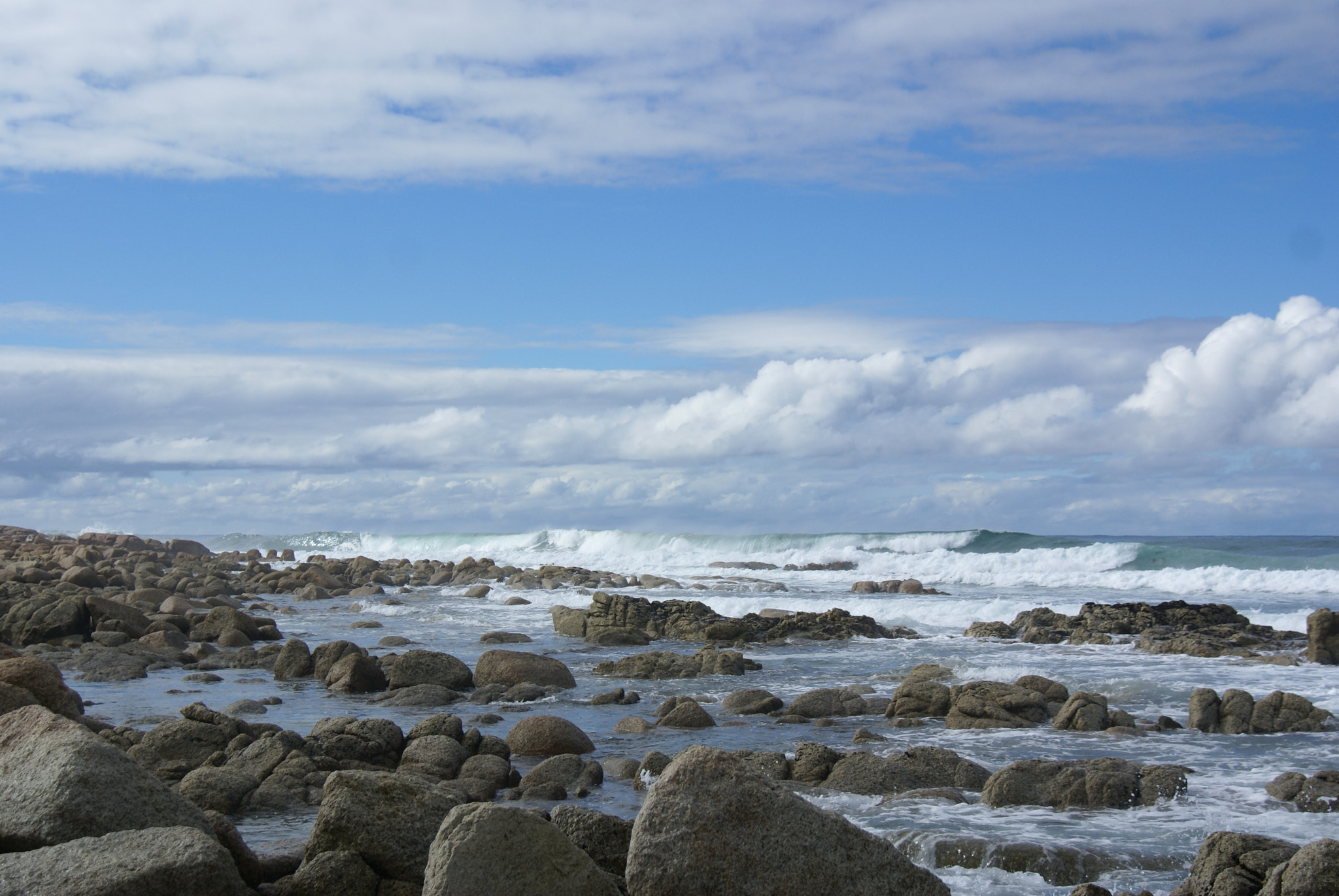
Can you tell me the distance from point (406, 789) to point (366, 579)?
33512 millimetres

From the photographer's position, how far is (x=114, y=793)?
5.49m

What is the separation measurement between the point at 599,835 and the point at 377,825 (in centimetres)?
129

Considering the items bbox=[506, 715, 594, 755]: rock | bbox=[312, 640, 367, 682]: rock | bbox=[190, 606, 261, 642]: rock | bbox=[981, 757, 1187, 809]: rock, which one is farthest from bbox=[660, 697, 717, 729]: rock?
bbox=[190, 606, 261, 642]: rock

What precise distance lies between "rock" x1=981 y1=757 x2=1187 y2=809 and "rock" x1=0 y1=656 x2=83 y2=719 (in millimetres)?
8015

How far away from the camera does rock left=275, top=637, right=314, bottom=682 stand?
14852 millimetres

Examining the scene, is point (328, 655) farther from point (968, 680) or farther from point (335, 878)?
point (335, 878)

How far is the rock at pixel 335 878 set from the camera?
18.0ft

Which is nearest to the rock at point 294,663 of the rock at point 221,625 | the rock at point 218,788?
the rock at point 221,625

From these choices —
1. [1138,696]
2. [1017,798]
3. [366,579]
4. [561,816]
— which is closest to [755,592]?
[366,579]

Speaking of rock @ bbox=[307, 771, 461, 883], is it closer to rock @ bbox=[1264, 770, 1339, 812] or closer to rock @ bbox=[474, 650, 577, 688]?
rock @ bbox=[1264, 770, 1339, 812]

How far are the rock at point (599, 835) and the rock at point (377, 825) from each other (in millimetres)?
759

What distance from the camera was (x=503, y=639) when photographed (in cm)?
2016

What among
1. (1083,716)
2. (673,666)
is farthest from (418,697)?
(1083,716)

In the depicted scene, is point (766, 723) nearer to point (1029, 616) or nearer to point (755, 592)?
point (1029, 616)
